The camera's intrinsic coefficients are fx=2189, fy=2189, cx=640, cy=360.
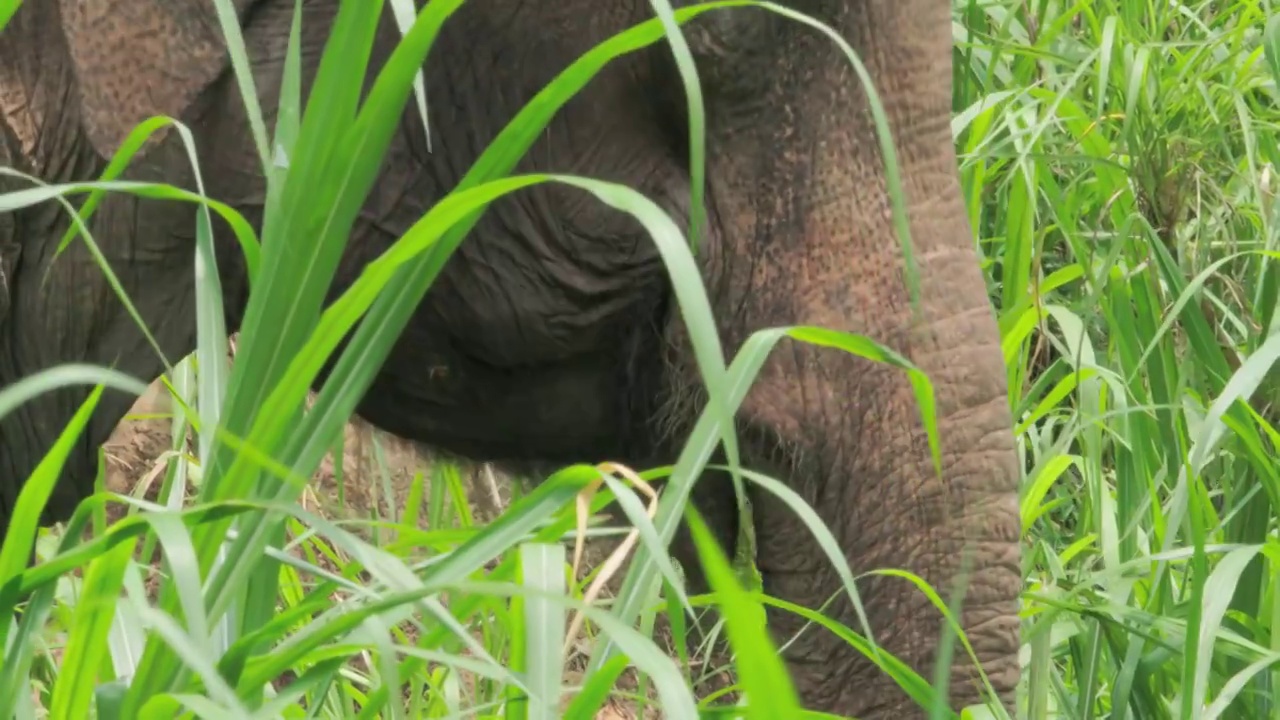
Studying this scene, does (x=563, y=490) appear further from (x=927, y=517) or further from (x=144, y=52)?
(x=144, y=52)

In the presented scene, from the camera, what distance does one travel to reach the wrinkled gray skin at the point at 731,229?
1.61 meters

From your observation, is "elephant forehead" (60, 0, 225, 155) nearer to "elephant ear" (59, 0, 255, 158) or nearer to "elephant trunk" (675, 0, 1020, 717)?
"elephant ear" (59, 0, 255, 158)

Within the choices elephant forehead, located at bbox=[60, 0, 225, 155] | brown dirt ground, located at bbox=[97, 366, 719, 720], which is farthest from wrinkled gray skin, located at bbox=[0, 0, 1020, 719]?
brown dirt ground, located at bbox=[97, 366, 719, 720]

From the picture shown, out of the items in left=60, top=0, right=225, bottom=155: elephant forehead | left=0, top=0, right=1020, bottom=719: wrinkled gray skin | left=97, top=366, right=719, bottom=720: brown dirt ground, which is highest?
left=60, top=0, right=225, bottom=155: elephant forehead

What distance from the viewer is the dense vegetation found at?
1.04m

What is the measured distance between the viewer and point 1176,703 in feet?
5.65

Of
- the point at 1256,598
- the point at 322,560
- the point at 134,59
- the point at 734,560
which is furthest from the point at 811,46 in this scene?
the point at 322,560

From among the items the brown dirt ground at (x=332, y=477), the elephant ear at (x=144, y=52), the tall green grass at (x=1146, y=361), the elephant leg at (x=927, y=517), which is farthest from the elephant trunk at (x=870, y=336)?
the brown dirt ground at (x=332, y=477)

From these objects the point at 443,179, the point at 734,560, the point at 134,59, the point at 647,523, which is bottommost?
the point at 734,560

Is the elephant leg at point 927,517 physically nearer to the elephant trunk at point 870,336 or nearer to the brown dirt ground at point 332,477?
the elephant trunk at point 870,336

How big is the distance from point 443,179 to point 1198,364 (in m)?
0.88

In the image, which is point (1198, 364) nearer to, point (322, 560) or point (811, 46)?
point (811, 46)

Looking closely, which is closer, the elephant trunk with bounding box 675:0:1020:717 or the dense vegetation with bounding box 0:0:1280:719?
the dense vegetation with bounding box 0:0:1280:719

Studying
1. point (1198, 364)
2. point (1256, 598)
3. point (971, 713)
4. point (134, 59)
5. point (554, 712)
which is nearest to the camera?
point (554, 712)
